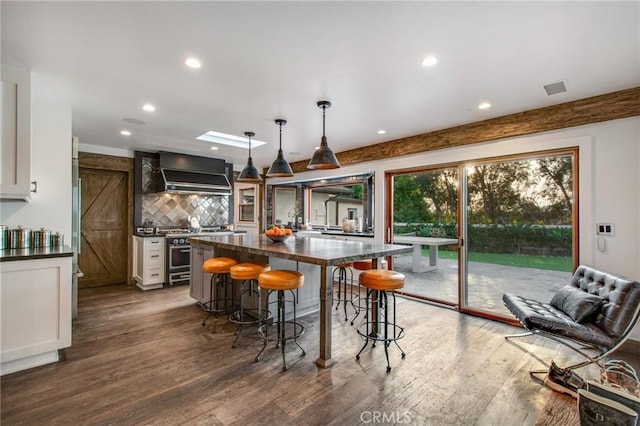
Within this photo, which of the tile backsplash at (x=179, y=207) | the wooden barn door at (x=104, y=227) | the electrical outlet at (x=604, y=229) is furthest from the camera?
the tile backsplash at (x=179, y=207)

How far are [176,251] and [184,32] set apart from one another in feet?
13.8

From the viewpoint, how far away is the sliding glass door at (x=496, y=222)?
A: 343cm

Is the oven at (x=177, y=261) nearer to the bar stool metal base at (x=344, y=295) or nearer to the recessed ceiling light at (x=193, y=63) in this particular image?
the bar stool metal base at (x=344, y=295)

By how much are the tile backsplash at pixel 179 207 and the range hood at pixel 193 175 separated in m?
0.44

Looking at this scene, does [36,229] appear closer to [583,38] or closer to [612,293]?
[583,38]

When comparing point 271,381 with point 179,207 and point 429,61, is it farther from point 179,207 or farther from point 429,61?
point 179,207

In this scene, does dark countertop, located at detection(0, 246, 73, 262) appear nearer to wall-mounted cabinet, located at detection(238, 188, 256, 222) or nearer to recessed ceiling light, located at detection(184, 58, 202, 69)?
recessed ceiling light, located at detection(184, 58, 202, 69)

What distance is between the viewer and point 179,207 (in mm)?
6191

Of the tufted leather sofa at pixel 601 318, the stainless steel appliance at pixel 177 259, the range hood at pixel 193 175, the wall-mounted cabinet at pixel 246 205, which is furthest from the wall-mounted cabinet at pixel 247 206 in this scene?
the tufted leather sofa at pixel 601 318

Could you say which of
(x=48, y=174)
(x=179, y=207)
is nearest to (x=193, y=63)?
(x=48, y=174)

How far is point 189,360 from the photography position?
2.65m

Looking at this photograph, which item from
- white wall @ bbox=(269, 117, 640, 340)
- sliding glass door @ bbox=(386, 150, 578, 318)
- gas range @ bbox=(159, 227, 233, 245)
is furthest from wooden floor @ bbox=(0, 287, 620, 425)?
gas range @ bbox=(159, 227, 233, 245)

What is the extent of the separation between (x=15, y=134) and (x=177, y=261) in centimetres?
323

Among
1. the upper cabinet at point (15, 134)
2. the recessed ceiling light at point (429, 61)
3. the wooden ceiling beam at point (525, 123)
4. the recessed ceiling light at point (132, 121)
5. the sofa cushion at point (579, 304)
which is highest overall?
the recessed ceiling light at point (132, 121)
